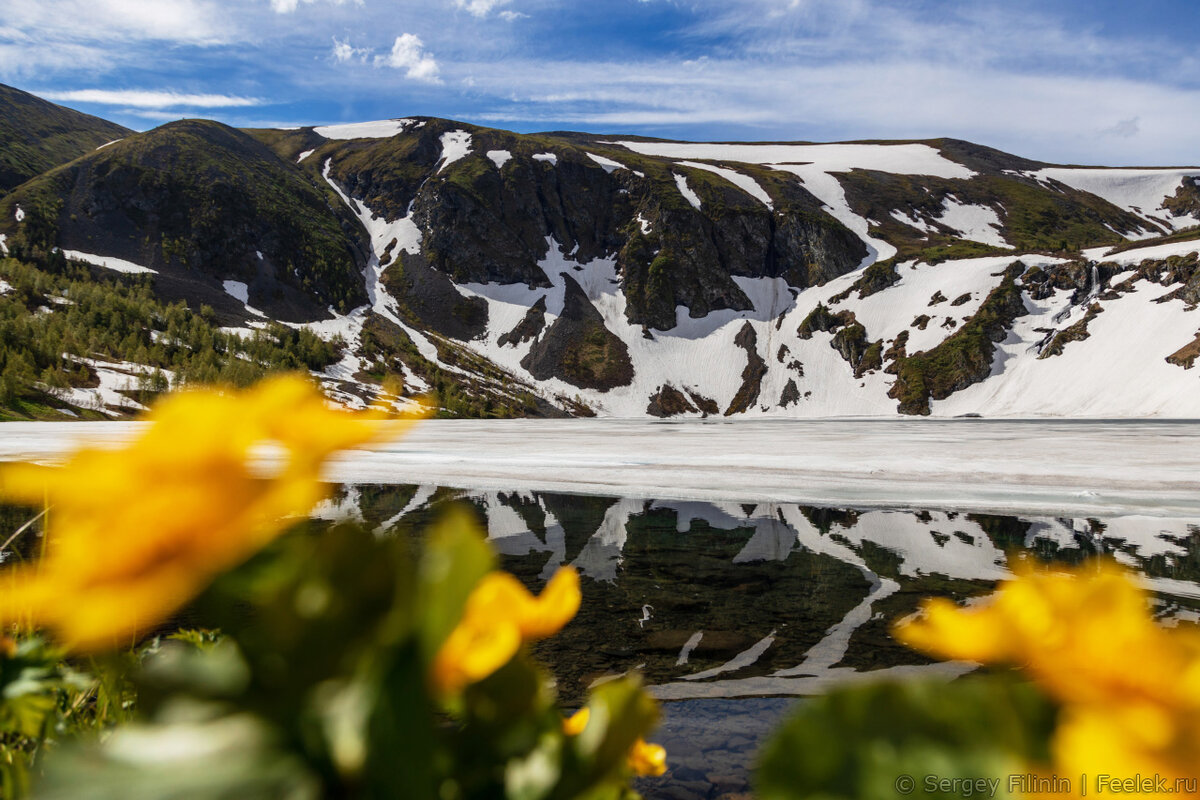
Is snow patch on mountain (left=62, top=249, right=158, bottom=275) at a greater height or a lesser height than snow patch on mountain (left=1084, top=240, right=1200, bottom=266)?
lesser

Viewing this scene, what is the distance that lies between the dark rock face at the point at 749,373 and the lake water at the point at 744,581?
65175 mm

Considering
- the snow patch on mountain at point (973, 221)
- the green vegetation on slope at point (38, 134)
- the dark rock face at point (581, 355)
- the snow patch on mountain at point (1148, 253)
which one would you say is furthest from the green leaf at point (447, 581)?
the green vegetation on slope at point (38, 134)

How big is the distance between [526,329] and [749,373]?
2818cm

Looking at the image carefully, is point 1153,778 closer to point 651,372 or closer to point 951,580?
point 951,580

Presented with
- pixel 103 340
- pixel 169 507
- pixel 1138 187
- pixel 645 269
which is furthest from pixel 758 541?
pixel 1138 187

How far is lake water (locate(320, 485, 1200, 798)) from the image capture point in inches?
191

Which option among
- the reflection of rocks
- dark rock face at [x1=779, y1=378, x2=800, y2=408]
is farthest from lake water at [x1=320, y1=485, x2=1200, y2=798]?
dark rock face at [x1=779, y1=378, x2=800, y2=408]

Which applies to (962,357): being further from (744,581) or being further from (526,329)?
(744,581)

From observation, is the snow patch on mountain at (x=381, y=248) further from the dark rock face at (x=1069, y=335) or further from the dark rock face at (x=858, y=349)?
the dark rock face at (x=1069, y=335)

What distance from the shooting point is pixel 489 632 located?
483 millimetres

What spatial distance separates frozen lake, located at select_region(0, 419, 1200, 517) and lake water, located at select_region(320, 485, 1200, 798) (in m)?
1.70

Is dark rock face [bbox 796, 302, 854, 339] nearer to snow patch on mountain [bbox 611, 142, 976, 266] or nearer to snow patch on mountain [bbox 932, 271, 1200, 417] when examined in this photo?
snow patch on mountain [bbox 611, 142, 976, 266]

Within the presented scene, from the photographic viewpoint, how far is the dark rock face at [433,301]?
89125 millimetres

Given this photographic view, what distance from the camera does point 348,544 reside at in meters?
0.34
